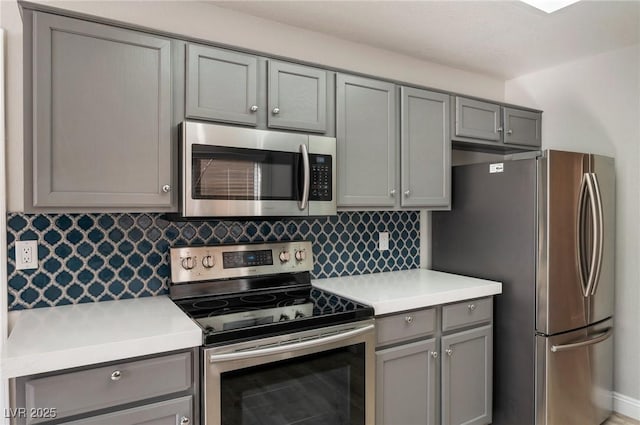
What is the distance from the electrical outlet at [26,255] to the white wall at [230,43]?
155 mm

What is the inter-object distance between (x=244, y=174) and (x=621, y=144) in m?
2.56

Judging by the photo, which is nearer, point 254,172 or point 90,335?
point 90,335

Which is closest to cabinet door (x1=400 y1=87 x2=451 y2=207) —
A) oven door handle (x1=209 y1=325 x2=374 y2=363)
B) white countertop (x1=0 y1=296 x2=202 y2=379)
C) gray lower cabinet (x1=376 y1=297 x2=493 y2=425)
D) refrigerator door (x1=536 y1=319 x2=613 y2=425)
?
gray lower cabinet (x1=376 y1=297 x2=493 y2=425)

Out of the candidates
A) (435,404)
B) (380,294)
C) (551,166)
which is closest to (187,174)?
(380,294)

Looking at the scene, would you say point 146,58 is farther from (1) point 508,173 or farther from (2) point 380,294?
(1) point 508,173

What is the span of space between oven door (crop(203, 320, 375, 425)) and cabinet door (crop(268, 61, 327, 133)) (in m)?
1.02

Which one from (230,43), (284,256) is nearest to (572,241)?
(284,256)

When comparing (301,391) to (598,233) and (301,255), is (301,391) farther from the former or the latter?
(598,233)

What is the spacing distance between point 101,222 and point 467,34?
7.52ft

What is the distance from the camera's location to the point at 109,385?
1.39 m

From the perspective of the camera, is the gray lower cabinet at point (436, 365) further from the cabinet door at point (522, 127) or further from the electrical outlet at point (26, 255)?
the electrical outlet at point (26, 255)

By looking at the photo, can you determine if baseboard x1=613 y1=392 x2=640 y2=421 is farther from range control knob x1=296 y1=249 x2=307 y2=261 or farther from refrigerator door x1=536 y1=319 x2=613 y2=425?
range control knob x1=296 y1=249 x2=307 y2=261

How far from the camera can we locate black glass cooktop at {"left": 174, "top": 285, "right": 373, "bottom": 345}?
161 cm

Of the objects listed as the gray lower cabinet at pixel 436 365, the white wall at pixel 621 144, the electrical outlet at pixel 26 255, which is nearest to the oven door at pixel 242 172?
the electrical outlet at pixel 26 255
